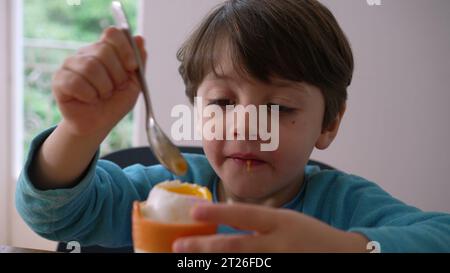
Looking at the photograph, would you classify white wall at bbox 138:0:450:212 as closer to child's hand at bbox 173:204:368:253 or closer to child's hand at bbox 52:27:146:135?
child's hand at bbox 52:27:146:135

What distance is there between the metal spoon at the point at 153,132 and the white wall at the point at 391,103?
0.76 meters

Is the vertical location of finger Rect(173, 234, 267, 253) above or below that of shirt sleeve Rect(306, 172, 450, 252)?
above

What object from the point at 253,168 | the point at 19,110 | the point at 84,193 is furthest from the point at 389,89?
the point at 19,110

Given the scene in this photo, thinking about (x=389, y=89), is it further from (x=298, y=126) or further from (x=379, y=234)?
→ (x=379, y=234)

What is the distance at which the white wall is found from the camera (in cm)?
108

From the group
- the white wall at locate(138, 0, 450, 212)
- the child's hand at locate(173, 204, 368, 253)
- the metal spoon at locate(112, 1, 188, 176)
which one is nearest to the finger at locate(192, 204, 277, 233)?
the child's hand at locate(173, 204, 368, 253)

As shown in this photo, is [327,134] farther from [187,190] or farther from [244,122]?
[187,190]

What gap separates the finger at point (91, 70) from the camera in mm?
382

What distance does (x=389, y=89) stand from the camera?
1142 mm

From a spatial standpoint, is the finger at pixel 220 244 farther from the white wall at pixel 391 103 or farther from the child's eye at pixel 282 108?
the white wall at pixel 391 103

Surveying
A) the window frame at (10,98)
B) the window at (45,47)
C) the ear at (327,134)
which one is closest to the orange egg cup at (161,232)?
the ear at (327,134)

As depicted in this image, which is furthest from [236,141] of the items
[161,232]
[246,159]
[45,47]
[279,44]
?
[45,47]

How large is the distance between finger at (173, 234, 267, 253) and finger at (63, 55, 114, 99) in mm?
189

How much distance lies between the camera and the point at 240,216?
27 centimetres
